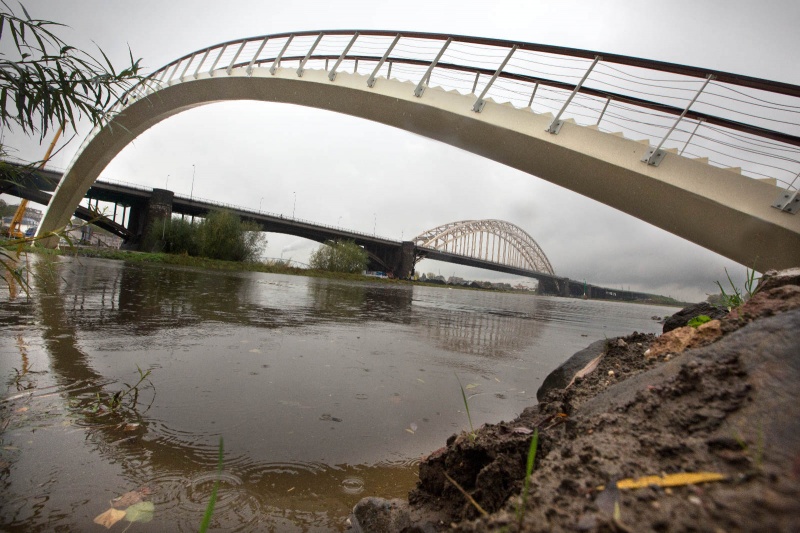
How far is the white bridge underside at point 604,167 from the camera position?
492 centimetres

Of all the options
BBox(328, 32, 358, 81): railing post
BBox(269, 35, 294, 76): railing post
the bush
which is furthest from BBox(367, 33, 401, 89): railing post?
the bush

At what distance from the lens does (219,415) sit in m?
2.10

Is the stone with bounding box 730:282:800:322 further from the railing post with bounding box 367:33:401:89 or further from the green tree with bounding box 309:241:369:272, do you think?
the green tree with bounding box 309:241:369:272

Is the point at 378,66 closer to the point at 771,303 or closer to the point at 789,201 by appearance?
the point at 789,201

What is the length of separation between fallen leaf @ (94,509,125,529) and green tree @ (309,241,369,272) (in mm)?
49627

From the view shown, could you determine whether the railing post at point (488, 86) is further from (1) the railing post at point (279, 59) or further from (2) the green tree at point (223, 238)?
(2) the green tree at point (223, 238)

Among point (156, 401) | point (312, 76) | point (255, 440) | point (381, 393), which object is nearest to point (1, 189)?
point (156, 401)

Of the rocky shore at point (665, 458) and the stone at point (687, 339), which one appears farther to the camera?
the stone at point (687, 339)

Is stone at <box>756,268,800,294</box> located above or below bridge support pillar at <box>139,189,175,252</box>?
below

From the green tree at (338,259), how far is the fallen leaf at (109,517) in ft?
163

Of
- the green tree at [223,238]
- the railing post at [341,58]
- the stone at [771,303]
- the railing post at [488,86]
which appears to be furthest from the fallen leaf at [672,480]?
the green tree at [223,238]

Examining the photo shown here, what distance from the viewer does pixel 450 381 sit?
10.8 feet

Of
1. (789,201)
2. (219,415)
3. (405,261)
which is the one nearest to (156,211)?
(405,261)

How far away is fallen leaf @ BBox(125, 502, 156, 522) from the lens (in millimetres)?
1236
